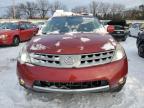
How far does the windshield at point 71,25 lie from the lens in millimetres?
6559

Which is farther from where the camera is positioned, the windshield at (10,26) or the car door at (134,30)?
the car door at (134,30)

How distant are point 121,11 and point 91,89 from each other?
262ft

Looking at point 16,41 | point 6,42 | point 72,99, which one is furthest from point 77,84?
point 16,41

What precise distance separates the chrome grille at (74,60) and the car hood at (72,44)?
0.07m

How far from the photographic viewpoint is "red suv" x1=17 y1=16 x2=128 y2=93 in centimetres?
476

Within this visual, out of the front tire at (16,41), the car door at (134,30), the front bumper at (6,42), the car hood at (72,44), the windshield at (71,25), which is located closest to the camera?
the car hood at (72,44)

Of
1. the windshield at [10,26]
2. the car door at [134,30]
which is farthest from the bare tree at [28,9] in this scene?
the windshield at [10,26]

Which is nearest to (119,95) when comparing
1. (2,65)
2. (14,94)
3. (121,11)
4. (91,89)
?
(91,89)

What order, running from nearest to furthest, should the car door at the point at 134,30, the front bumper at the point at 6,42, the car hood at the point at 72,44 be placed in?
the car hood at the point at 72,44
the front bumper at the point at 6,42
the car door at the point at 134,30

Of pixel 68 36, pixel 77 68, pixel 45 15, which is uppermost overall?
pixel 68 36

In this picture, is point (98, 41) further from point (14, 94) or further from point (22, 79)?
point (14, 94)

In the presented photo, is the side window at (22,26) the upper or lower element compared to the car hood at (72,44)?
lower

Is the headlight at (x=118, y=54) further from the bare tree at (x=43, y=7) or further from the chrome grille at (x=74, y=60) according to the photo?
the bare tree at (x=43, y=7)

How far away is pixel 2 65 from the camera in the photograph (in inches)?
354
